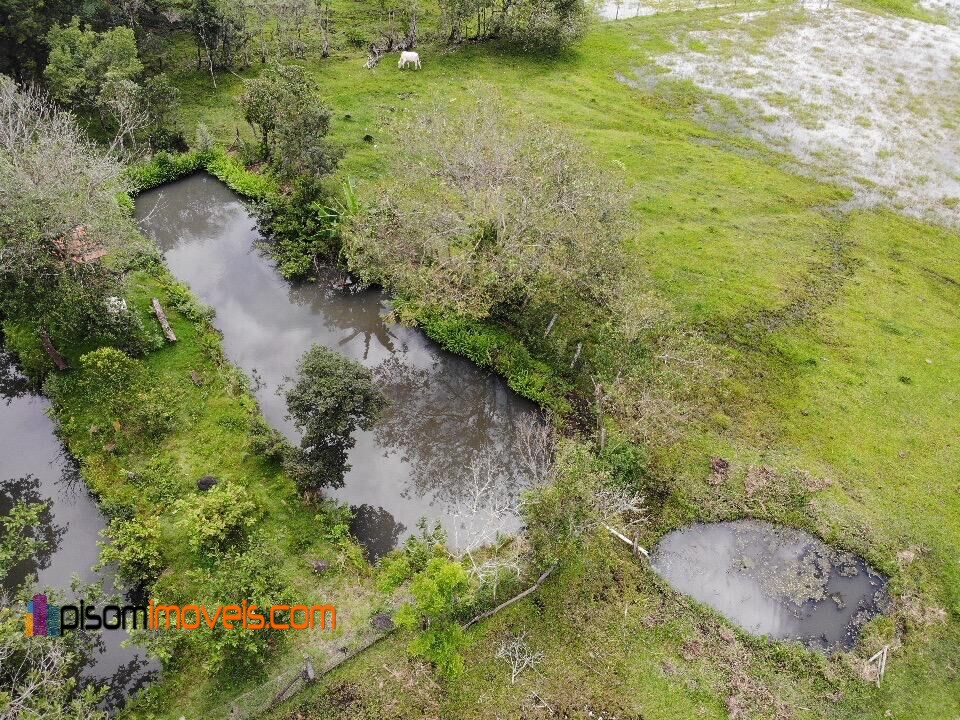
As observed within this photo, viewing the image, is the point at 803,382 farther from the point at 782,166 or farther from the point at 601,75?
the point at 601,75

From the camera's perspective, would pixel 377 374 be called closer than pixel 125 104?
Yes

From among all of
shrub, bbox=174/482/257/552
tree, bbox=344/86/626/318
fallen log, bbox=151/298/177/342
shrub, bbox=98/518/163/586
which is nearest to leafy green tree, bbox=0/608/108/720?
shrub, bbox=98/518/163/586

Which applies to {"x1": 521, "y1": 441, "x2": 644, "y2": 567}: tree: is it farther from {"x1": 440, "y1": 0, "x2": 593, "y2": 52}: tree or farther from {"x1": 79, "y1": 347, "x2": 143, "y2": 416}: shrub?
{"x1": 440, "y1": 0, "x2": 593, "y2": 52}: tree

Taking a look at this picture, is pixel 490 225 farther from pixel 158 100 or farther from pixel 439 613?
pixel 158 100

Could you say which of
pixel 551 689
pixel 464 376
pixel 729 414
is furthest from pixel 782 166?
pixel 551 689

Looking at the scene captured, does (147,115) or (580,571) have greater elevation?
(147,115)

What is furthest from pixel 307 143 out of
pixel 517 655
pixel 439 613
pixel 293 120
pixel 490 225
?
pixel 517 655
